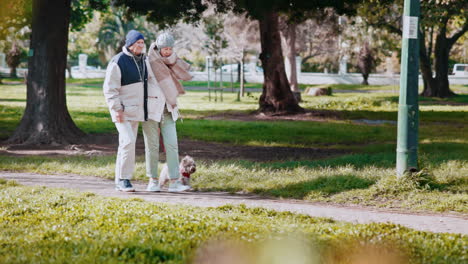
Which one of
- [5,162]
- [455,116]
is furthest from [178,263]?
[455,116]

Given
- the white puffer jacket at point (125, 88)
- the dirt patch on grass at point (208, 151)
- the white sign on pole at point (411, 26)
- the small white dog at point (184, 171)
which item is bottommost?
the dirt patch on grass at point (208, 151)

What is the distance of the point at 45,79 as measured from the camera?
13.9 meters

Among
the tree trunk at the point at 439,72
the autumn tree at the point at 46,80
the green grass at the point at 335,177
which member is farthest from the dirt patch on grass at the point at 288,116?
the tree trunk at the point at 439,72

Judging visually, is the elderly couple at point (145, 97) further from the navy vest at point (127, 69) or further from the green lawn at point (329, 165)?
the green lawn at point (329, 165)

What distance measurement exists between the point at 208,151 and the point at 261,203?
5228 millimetres

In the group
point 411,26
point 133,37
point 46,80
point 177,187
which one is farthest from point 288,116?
point 133,37

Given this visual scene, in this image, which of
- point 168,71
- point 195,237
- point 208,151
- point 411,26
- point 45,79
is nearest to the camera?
point 195,237

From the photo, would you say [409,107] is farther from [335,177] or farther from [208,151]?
[208,151]

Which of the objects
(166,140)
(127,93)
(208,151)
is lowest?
(208,151)

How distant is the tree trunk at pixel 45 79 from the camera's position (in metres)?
13.8

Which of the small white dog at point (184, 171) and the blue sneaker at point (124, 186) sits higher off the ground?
the small white dog at point (184, 171)

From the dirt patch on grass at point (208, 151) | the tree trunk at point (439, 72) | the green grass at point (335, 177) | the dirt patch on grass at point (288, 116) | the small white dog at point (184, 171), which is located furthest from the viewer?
the tree trunk at point (439, 72)

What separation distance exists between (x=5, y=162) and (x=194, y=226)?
6.41 m

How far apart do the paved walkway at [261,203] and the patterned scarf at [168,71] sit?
1.26m
